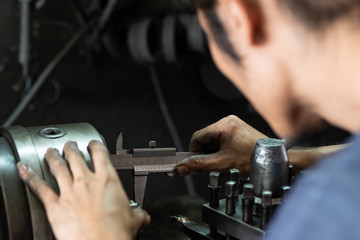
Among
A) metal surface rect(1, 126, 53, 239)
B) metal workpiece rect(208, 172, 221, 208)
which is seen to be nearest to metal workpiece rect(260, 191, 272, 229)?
metal workpiece rect(208, 172, 221, 208)

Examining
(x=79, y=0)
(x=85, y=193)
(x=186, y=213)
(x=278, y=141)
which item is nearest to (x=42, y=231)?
(x=85, y=193)

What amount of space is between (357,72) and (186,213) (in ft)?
2.80

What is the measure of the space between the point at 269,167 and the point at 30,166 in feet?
1.21

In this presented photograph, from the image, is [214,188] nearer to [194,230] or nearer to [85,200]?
[194,230]

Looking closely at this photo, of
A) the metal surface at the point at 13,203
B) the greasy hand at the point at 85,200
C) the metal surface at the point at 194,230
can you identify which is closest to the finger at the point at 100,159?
the greasy hand at the point at 85,200

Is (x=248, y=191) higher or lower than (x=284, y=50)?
lower

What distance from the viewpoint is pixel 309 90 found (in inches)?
20.1

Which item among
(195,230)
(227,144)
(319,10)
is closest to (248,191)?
(195,230)

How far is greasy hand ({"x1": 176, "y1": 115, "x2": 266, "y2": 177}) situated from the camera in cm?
96

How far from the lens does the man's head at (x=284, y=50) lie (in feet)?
1.48

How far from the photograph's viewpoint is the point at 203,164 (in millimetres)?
923

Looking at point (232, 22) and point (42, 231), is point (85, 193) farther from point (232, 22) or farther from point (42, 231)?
point (232, 22)

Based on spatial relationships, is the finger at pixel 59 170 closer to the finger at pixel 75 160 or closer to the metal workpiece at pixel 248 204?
the finger at pixel 75 160

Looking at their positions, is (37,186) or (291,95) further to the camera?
(37,186)
